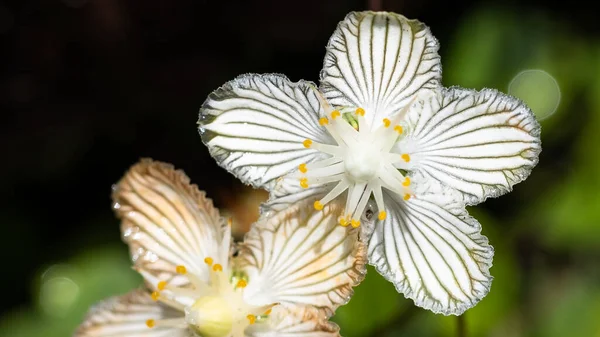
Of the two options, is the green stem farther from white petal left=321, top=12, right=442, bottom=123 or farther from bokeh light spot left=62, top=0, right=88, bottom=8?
bokeh light spot left=62, top=0, right=88, bottom=8

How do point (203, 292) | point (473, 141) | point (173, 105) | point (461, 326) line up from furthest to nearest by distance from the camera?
point (173, 105)
point (461, 326)
point (203, 292)
point (473, 141)

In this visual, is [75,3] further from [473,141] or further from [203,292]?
[473,141]

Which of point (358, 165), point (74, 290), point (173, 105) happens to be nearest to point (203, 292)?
point (358, 165)

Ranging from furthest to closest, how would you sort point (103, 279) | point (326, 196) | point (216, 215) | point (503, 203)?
point (503, 203), point (103, 279), point (216, 215), point (326, 196)

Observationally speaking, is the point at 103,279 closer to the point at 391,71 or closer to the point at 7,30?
the point at 7,30

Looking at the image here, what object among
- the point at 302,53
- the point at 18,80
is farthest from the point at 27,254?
the point at 302,53

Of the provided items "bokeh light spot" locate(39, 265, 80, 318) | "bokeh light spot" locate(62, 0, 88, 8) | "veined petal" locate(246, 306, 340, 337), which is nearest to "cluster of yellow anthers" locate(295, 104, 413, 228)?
"veined petal" locate(246, 306, 340, 337)

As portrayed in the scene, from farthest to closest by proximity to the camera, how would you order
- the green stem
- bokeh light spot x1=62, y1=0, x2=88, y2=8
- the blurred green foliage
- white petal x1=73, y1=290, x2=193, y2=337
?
bokeh light spot x1=62, y1=0, x2=88, y2=8 < the blurred green foliage < the green stem < white petal x1=73, y1=290, x2=193, y2=337
